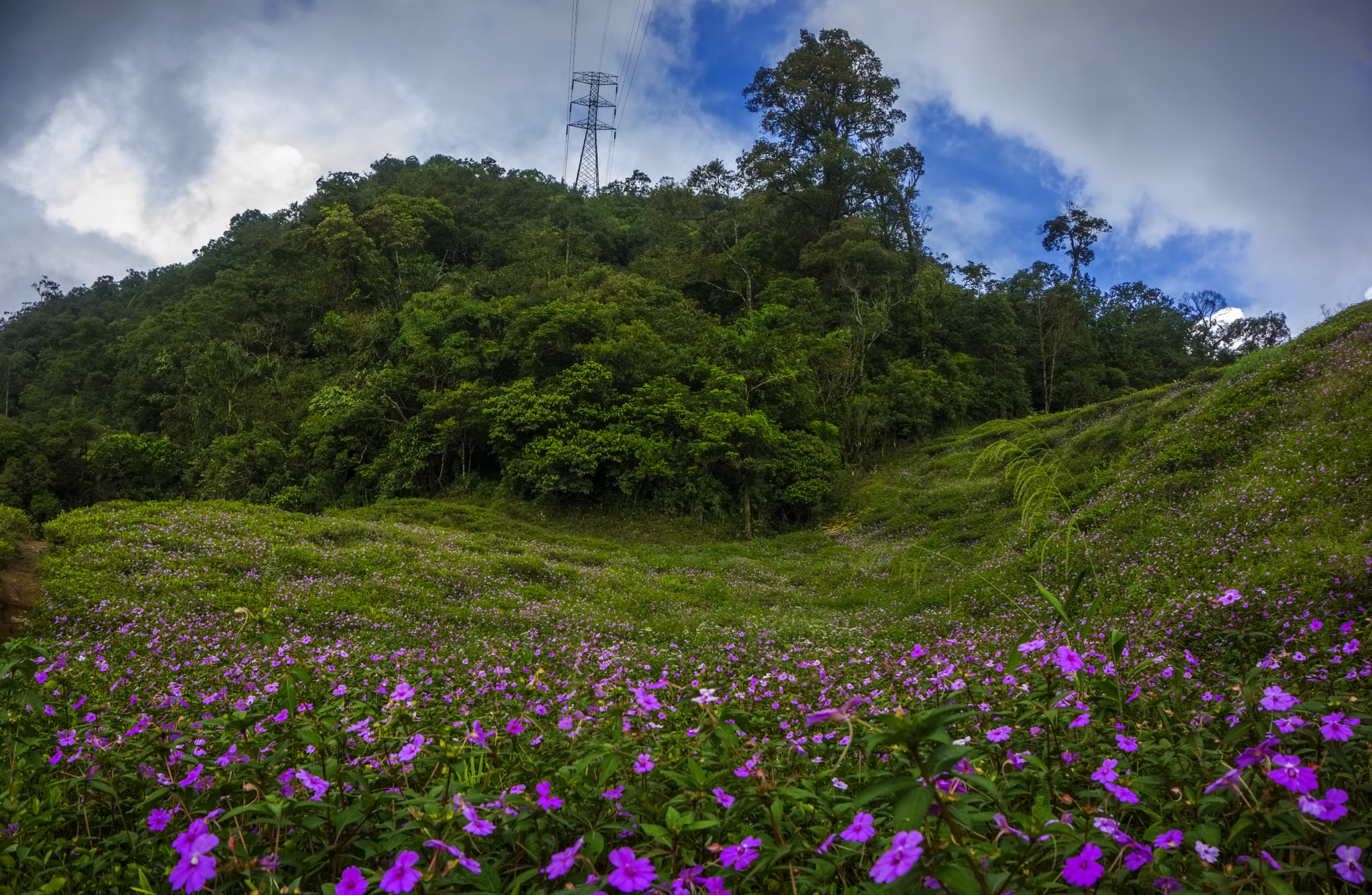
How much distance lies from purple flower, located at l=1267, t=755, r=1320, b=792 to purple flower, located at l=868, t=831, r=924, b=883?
1.90 feet

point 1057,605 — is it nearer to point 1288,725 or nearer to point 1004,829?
point 1288,725

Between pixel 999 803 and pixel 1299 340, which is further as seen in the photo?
pixel 1299 340

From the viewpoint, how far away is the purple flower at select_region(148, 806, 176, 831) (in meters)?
1.31

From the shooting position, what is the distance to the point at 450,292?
73.4 feet

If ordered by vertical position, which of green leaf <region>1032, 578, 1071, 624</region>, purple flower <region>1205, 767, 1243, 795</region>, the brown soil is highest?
green leaf <region>1032, 578, 1071, 624</region>

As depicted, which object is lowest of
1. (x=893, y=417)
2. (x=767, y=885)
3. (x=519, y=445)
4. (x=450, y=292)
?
(x=767, y=885)

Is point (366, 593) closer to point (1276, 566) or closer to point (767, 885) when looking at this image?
point (767, 885)

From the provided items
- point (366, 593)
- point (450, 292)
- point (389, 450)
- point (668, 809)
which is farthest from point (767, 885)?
point (450, 292)

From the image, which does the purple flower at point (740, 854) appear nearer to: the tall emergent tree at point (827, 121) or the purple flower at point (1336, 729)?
the purple flower at point (1336, 729)

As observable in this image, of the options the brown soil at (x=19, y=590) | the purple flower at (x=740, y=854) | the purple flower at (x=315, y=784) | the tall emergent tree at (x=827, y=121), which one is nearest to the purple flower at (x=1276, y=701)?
the purple flower at (x=740, y=854)

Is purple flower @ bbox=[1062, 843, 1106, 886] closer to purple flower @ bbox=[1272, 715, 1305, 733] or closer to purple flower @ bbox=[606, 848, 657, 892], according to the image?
purple flower @ bbox=[1272, 715, 1305, 733]

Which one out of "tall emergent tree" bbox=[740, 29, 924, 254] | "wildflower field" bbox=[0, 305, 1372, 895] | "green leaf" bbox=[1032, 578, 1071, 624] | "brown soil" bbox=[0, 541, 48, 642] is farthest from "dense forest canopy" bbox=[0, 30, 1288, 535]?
"green leaf" bbox=[1032, 578, 1071, 624]

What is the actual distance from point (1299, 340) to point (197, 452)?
26850 millimetres

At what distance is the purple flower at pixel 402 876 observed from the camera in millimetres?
866
